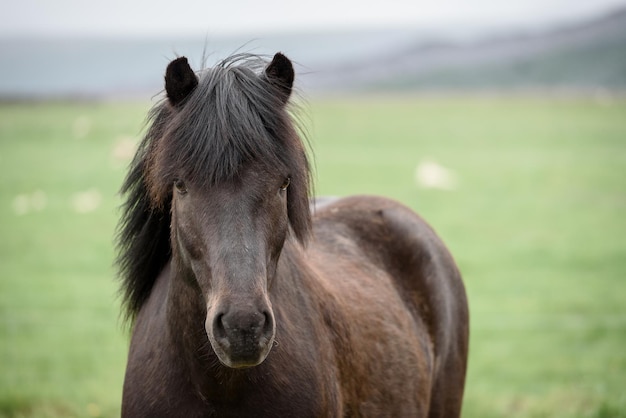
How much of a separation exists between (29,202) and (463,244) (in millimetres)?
13542

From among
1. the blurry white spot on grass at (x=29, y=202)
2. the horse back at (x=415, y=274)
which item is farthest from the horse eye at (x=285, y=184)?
the blurry white spot on grass at (x=29, y=202)

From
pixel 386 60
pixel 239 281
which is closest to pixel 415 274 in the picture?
pixel 239 281

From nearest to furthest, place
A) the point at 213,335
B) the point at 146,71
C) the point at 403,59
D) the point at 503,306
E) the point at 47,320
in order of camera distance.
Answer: the point at 213,335, the point at 47,320, the point at 503,306, the point at 146,71, the point at 403,59

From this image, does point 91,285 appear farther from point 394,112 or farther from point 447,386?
point 394,112

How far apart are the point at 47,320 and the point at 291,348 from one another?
389 inches

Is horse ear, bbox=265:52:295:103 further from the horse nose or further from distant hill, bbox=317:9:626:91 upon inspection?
distant hill, bbox=317:9:626:91

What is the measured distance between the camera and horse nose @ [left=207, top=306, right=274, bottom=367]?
277cm

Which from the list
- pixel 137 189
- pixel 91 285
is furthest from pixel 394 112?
pixel 137 189

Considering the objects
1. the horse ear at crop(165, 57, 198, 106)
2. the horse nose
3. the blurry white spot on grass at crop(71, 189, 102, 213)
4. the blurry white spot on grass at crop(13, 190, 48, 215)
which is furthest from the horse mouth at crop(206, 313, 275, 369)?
the blurry white spot on grass at crop(71, 189, 102, 213)

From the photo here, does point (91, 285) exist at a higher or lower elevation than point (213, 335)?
lower

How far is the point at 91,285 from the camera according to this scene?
15.1 m

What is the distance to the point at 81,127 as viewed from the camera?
43094 millimetres

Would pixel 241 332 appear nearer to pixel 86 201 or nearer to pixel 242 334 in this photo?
pixel 242 334

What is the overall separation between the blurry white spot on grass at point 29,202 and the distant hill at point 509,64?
5389 centimetres
